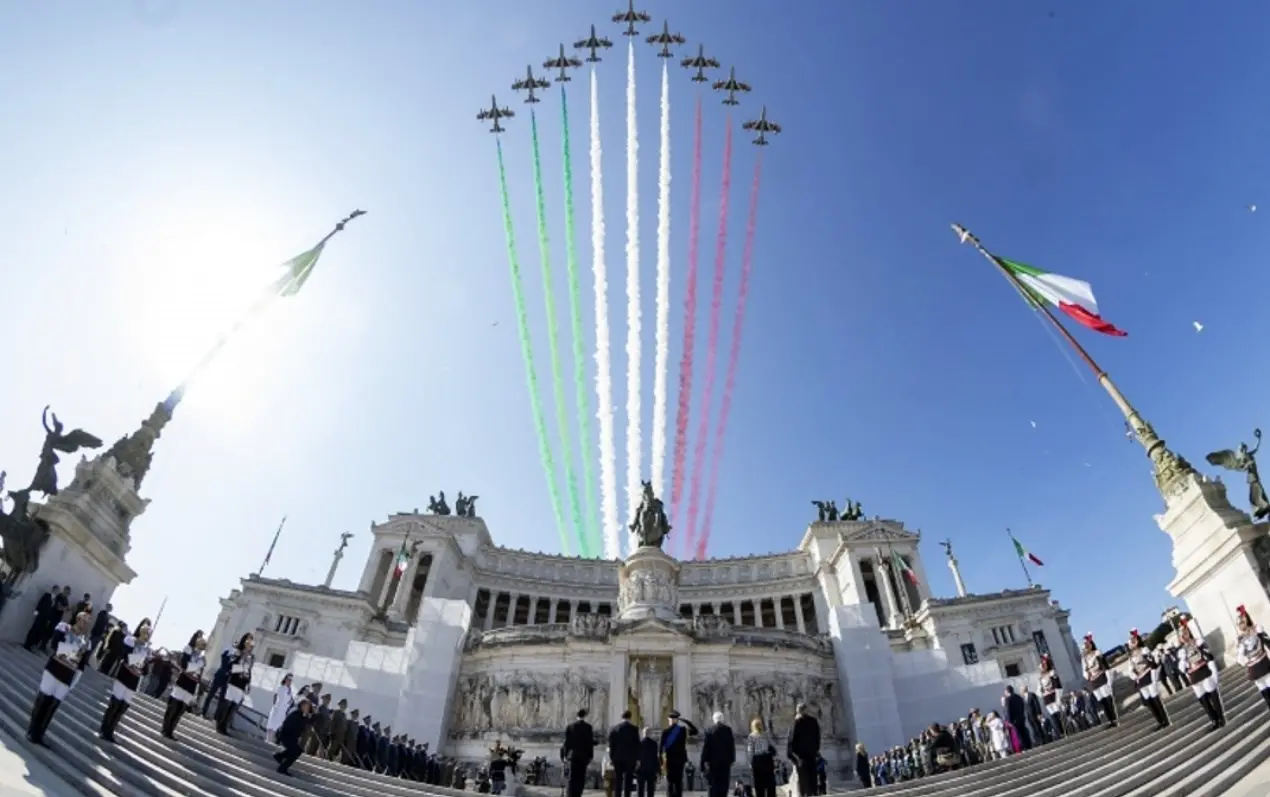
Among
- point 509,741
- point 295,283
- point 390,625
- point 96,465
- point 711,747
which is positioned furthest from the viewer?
point 390,625

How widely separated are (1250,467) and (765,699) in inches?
898

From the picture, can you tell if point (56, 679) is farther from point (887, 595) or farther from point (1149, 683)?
point (887, 595)

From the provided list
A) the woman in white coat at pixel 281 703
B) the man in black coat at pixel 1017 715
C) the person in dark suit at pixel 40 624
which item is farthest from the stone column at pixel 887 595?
the person in dark suit at pixel 40 624

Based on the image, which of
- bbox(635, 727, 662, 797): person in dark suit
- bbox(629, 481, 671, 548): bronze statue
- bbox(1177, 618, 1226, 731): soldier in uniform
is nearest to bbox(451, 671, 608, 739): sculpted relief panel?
bbox(629, 481, 671, 548): bronze statue

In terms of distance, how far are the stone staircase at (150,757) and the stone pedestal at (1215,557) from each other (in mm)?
17747

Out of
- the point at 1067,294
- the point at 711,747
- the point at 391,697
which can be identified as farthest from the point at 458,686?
the point at 1067,294

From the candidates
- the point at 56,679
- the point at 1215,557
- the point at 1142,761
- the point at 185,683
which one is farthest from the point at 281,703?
the point at 1215,557

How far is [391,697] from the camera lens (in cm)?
3381

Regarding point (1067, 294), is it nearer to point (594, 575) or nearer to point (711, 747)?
point (711, 747)

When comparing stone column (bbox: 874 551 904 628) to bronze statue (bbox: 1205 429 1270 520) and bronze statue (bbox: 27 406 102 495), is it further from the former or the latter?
bronze statue (bbox: 27 406 102 495)

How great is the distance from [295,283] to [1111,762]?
28.9 meters

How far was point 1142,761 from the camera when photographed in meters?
11.7

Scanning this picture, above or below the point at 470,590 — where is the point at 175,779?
below

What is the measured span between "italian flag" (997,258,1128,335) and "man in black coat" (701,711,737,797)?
16116 millimetres
